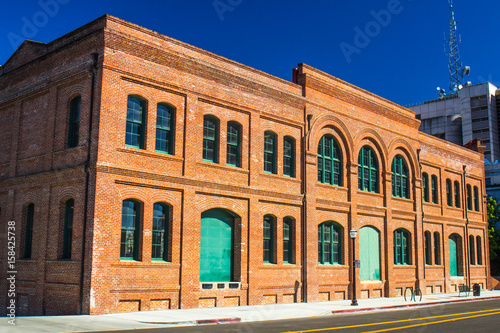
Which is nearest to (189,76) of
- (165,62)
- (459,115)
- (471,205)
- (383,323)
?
(165,62)

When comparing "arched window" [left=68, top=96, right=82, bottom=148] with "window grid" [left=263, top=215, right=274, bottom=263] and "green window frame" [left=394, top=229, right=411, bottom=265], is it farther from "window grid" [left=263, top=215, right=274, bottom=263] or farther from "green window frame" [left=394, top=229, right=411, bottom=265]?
"green window frame" [left=394, top=229, right=411, bottom=265]

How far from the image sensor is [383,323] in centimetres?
1783

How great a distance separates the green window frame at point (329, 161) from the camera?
1139 inches

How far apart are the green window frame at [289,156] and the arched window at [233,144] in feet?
10.6

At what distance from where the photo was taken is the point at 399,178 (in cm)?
3509

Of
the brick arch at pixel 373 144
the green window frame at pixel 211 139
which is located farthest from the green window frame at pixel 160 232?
the brick arch at pixel 373 144

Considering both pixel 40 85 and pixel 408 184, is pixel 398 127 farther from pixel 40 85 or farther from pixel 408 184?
pixel 40 85

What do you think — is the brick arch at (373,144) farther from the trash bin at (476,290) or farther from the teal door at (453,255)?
the teal door at (453,255)

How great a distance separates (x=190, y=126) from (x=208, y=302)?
23.6ft

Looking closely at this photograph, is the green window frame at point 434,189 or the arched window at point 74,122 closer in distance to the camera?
the arched window at point 74,122

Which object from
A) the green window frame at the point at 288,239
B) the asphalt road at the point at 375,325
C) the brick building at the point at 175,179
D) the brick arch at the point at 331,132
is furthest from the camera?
the brick arch at the point at 331,132

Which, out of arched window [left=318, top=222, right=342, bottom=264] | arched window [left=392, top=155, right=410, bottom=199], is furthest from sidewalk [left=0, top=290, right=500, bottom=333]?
arched window [left=392, top=155, right=410, bottom=199]

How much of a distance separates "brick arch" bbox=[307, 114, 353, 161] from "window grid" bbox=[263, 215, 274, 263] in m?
4.50

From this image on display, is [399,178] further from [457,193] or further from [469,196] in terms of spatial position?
[469,196]
